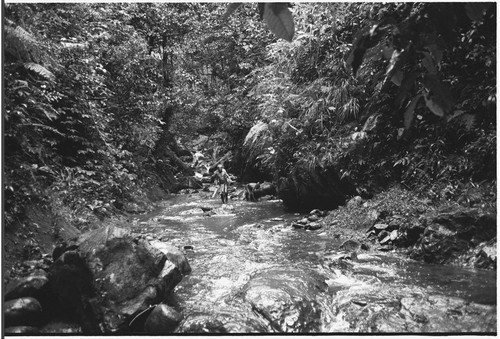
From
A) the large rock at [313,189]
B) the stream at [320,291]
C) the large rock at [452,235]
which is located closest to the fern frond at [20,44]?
the stream at [320,291]

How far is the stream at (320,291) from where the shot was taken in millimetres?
2883

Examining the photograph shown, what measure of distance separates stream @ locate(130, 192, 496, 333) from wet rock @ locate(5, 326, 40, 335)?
100cm

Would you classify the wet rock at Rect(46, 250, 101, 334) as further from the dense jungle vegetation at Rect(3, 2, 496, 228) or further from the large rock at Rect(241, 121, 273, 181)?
the large rock at Rect(241, 121, 273, 181)

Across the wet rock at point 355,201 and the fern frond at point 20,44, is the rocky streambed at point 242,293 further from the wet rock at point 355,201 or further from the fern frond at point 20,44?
the fern frond at point 20,44

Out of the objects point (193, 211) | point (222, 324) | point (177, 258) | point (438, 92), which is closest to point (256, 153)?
point (193, 211)

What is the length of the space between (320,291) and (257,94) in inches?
282

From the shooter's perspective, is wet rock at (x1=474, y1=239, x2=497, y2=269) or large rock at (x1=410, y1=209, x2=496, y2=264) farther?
large rock at (x1=410, y1=209, x2=496, y2=264)

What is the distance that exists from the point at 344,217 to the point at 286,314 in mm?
3438

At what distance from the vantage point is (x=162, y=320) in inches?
114

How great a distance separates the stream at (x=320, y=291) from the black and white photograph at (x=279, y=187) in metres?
0.02

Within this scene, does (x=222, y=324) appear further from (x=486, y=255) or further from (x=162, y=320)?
(x=486, y=255)

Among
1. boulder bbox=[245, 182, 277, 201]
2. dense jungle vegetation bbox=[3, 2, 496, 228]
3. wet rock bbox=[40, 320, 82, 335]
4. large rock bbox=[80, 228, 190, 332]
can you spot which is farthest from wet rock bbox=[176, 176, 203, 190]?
wet rock bbox=[40, 320, 82, 335]

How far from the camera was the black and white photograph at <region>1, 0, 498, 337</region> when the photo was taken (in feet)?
9.27

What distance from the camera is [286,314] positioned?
309 centimetres
